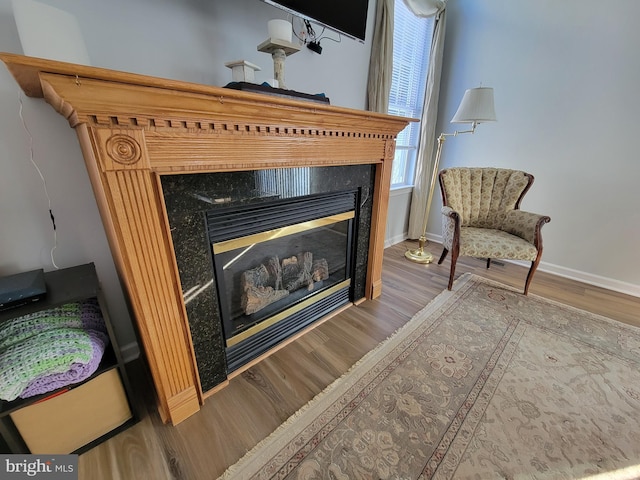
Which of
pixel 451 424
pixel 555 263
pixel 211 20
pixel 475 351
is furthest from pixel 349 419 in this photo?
pixel 555 263

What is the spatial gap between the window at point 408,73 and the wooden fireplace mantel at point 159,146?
72.1 inches

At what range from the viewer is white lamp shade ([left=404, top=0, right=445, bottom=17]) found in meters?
2.32

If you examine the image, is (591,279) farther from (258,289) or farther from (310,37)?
(310,37)

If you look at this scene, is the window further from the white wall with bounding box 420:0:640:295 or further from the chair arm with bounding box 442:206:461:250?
the chair arm with bounding box 442:206:461:250

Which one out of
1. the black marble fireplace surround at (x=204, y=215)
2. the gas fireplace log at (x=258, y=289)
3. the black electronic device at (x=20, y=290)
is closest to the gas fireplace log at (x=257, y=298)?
the gas fireplace log at (x=258, y=289)

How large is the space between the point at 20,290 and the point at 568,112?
3.69m

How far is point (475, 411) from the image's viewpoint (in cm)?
118

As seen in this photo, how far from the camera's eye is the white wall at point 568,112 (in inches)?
81.2

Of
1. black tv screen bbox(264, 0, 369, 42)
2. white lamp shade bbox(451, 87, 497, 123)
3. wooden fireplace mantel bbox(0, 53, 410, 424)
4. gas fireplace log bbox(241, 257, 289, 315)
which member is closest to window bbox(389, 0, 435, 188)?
white lamp shade bbox(451, 87, 497, 123)

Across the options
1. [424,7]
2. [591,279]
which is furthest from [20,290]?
[591,279]

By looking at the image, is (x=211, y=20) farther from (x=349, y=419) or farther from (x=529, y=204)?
(x=529, y=204)

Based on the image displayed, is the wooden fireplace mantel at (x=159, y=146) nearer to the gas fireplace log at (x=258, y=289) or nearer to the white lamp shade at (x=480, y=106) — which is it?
the gas fireplace log at (x=258, y=289)

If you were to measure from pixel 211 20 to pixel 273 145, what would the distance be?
76 centimetres

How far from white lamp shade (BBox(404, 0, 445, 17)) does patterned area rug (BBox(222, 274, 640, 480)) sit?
107 inches
